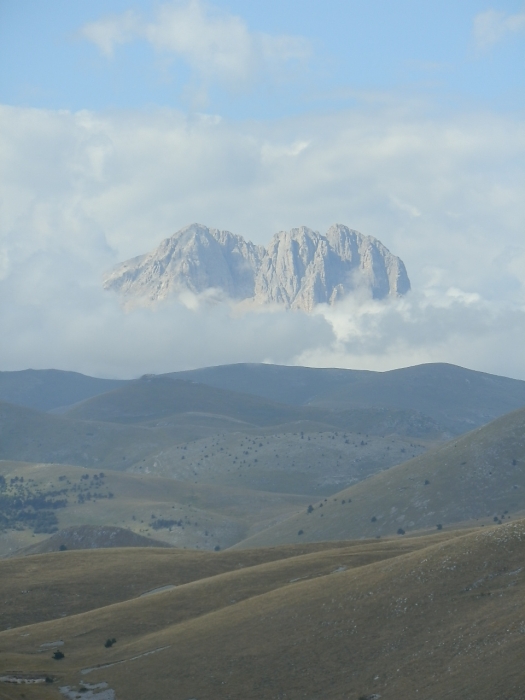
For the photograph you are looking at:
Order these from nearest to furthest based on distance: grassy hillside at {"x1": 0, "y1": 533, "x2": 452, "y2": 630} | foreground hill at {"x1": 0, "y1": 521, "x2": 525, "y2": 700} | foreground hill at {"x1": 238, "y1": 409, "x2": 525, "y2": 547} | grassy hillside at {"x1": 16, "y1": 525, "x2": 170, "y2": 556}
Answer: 1. foreground hill at {"x1": 0, "y1": 521, "x2": 525, "y2": 700}
2. grassy hillside at {"x1": 0, "y1": 533, "x2": 452, "y2": 630}
3. grassy hillside at {"x1": 16, "y1": 525, "x2": 170, "y2": 556}
4. foreground hill at {"x1": 238, "y1": 409, "x2": 525, "y2": 547}

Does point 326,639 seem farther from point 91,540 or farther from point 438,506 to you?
point 438,506

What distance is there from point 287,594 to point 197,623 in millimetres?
7373

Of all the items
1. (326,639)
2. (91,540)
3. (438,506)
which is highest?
(326,639)

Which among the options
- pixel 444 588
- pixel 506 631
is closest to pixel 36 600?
pixel 444 588

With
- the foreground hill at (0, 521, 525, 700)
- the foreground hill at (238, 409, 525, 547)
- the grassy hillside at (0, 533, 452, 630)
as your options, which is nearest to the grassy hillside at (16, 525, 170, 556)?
the foreground hill at (238, 409, 525, 547)

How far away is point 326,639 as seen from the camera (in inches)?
2375

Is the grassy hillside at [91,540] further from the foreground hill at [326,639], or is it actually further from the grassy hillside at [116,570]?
the foreground hill at [326,639]

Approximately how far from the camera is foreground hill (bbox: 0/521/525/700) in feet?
169

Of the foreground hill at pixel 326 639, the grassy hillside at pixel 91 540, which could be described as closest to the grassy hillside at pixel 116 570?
the foreground hill at pixel 326 639

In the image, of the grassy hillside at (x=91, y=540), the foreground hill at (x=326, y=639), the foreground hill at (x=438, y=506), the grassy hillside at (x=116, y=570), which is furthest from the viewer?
the foreground hill at (x=438, y=506)

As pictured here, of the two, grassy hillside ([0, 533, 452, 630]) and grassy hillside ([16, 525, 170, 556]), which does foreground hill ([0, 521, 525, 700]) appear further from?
grassy hillside ([16, 525, 170, 556])

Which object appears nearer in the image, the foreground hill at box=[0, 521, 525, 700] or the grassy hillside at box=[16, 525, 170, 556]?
the foreground hill at box=[0, 521, 525, 700]

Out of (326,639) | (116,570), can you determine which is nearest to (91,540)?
(116,570)

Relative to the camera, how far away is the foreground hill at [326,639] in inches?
2026
